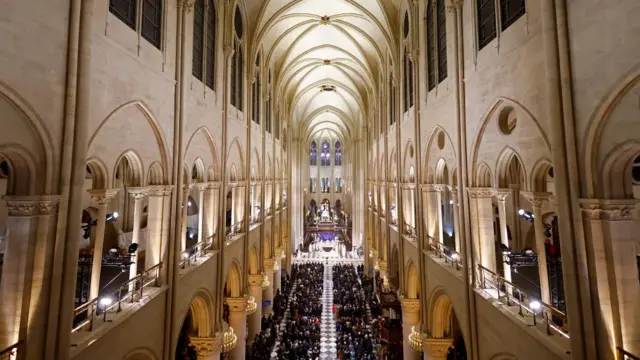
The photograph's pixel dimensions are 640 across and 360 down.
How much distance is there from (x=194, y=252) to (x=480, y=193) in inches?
343

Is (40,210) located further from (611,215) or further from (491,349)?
(491,349)

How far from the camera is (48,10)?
4.66 m

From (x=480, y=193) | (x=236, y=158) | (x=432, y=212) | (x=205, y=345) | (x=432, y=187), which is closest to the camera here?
(x=480, y=193)

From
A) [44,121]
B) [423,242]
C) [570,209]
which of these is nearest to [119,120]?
[44,121]

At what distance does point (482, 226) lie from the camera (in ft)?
26.5

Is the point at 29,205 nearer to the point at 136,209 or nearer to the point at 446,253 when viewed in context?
the point at 136,209

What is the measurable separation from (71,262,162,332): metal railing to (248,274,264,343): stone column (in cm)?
1041

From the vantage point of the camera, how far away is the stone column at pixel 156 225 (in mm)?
8008

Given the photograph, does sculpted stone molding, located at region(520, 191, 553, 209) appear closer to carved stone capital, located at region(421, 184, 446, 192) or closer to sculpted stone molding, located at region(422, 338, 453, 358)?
carved stone capital, located at region(421, 184, 446, 192)

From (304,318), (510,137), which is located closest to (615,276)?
(510,137)

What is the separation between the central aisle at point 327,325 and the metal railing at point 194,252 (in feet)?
31.5

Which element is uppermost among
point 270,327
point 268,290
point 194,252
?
point 194,252

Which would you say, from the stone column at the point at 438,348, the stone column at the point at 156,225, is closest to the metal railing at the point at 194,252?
the stone column at the point at 156,225

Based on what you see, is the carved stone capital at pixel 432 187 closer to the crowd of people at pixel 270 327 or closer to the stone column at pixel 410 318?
the stone column at pixel 410 318
